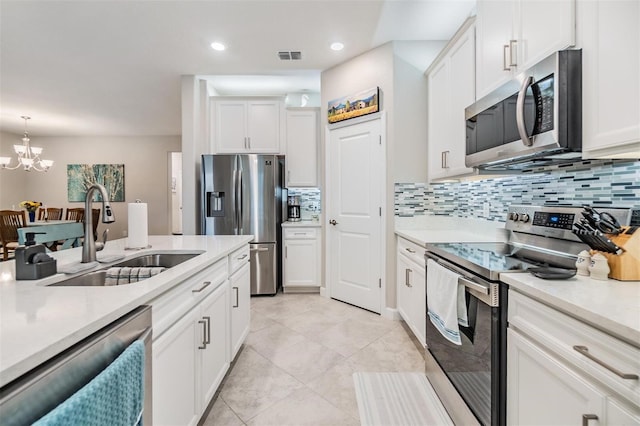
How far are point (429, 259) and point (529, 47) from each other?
1247 millimetres

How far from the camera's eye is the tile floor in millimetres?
1689

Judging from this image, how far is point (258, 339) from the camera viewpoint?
258 cm

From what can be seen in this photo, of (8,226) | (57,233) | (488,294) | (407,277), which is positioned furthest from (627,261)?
(8,226)

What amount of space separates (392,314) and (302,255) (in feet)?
4.51

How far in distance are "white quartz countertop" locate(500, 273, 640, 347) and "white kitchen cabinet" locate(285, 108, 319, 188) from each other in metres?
3.12

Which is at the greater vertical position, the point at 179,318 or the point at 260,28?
the point at 260,28

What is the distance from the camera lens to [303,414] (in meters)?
1.68

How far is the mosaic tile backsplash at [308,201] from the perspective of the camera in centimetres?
443

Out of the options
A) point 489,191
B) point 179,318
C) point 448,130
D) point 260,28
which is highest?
point 260,28

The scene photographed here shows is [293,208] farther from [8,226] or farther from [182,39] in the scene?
[8,226]

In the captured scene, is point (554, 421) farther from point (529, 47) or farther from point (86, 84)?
point (86, 84)

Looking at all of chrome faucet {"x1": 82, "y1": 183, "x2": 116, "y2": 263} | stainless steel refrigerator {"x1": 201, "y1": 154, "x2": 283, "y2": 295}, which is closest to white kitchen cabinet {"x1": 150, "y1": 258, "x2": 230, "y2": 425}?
chrome faucet {"x1": 82, "y1": 183, "x2": 116, "y2": 263}

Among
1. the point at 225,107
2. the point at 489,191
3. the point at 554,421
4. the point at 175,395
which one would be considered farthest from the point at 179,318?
the point at 225,107

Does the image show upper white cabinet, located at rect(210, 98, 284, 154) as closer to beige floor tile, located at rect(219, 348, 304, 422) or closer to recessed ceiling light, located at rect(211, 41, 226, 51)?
recessed ceiling light, located at rect(211, 41, 226, 51)
